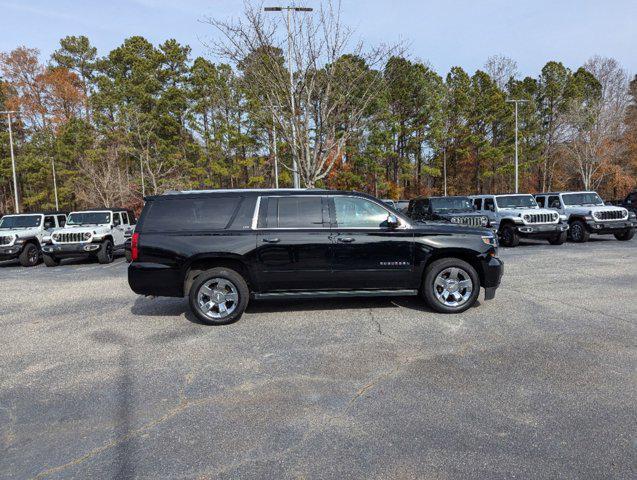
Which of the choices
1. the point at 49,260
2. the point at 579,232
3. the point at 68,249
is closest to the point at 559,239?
the point at 579,232

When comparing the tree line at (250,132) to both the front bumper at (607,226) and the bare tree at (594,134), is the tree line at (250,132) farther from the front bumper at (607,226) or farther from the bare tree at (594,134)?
the front bumper at (607,226)

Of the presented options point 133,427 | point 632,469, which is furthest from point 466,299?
point 133,427

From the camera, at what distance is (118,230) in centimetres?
1516

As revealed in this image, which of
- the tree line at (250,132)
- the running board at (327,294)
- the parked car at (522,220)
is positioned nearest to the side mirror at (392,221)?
the running board at (327,294)

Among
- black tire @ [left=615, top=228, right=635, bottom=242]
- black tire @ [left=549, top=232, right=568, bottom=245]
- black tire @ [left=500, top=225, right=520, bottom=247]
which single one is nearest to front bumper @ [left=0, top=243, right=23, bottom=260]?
black tire @ [left=500, top=225, right=520, bottom=247]

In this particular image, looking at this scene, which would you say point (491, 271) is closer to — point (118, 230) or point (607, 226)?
point (607, 226)

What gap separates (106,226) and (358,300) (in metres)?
11.0

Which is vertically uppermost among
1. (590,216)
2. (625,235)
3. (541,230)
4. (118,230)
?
(118,230)

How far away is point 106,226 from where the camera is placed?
14.6 metres

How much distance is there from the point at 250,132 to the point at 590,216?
25.8 meters

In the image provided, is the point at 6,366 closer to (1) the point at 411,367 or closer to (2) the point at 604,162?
(1) the point at 411,367

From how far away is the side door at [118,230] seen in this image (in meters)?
14.9

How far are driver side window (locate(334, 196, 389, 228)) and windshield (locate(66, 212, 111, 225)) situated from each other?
11.7 metres

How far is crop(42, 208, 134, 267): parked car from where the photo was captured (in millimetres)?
13562
